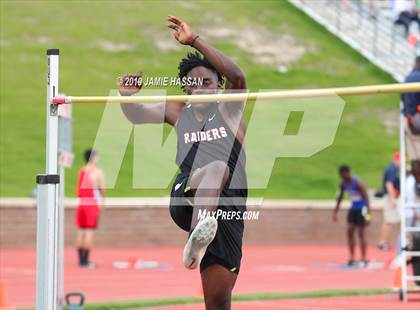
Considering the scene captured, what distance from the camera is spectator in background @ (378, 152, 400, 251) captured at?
21453 mm

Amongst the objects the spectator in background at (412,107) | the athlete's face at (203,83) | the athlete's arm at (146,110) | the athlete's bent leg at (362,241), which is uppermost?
the athlete's face at (203,83)

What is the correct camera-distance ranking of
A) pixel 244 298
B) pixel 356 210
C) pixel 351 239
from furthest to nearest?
pixel 356 210 < pixel 351 239 < pixel 244 298

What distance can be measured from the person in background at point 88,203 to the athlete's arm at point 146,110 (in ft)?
28.2

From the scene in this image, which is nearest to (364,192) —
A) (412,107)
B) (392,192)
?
(392,192)

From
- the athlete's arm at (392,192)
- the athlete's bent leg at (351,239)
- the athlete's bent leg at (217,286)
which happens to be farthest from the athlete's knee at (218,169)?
the athlete's arm at (392,192)

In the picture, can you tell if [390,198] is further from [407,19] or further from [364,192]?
[407,19]

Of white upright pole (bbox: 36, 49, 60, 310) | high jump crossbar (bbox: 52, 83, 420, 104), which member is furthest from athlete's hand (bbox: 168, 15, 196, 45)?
white upright pole (bbox: 36, 49, 60, 310)

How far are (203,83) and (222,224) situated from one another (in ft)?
3.37

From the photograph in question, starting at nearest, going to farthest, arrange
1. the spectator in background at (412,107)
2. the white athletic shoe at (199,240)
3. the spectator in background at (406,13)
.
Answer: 1. the white athletic shoe at (199,240)
2. the spectator in background at (412,107)
3. the spectator in background at (406,13)

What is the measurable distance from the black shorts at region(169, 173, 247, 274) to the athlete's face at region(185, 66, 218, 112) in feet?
1.66

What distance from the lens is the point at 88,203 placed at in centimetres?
1675

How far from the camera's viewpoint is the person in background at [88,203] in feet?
55.2

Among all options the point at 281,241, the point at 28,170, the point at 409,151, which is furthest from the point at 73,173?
the point at 409,151

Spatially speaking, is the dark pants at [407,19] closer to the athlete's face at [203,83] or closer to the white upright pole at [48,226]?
the athlete's face at [203,83]
